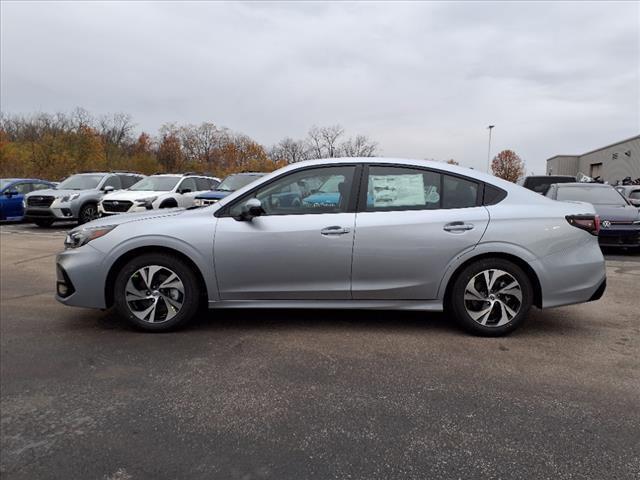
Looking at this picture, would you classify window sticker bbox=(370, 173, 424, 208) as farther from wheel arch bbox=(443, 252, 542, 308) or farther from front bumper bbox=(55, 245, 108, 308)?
front bumper bbox=(55, 245, 108, 308)

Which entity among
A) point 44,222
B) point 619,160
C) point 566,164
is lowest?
point 44,222

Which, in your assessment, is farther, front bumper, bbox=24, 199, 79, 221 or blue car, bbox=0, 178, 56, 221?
blue car, bbox=0, 178, 56, 221

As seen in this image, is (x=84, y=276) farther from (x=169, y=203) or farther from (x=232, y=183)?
(x=232, y=183)

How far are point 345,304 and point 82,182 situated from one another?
14.1 m

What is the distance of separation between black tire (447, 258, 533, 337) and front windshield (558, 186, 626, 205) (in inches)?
293

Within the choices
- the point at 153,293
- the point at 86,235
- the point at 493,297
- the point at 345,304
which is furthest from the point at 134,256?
the point at 493,297

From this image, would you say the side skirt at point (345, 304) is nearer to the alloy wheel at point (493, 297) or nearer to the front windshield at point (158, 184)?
the alloy wheel at point (493, 297)

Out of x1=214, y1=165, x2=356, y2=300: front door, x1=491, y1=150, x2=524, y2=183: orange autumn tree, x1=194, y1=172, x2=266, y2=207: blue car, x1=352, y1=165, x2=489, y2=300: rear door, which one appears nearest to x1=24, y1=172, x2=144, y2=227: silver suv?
x1=194, y1=172, x2=266, y2=207: blue car

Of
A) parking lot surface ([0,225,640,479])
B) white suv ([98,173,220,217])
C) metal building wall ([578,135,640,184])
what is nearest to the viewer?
parking lot surface ([0,225,640,479])

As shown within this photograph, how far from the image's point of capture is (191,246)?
163 inches

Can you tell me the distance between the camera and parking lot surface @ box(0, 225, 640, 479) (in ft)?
7.73

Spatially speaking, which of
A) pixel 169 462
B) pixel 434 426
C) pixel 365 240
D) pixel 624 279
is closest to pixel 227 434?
pixel 169 462

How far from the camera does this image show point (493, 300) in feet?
13.5

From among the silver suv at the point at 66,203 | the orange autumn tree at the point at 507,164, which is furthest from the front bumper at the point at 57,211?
the orange autumn tree at the point at 507,164
